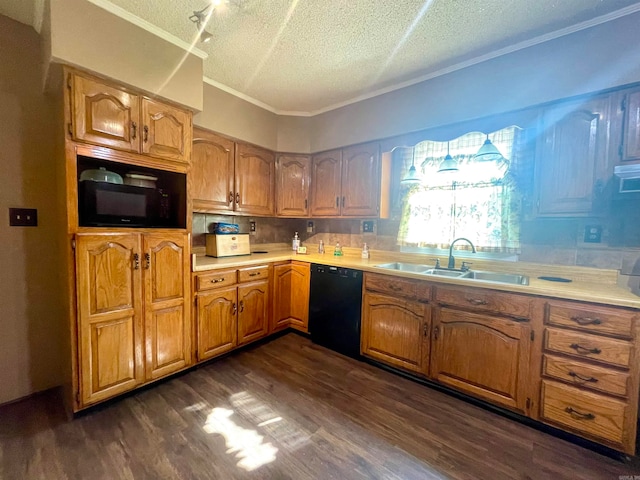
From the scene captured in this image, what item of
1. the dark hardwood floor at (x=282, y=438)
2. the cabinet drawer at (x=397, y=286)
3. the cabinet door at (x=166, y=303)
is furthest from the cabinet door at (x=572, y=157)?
the cabinet door at (x=166, y=303)

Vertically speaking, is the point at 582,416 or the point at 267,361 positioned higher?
the point at 582,416

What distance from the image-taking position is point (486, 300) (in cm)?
187

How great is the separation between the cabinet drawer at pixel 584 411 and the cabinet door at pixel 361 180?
1.86 m

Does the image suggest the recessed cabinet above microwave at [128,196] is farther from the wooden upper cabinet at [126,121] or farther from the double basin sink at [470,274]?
the double basin sink at [470,274]

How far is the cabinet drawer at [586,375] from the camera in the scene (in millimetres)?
1472

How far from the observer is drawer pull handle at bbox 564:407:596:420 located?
1.54 metres

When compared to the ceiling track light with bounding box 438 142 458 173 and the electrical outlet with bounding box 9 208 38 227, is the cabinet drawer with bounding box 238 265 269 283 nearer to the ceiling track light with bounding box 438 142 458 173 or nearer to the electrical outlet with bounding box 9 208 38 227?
the electrical outlet with bounding box 9 208 38 227

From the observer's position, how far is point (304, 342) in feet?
9.57

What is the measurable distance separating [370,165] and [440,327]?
1656 millimetres

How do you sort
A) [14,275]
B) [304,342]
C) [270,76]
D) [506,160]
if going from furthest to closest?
1. [304,342]
2. [270,76]
3. [506,160]
4. [14,275]

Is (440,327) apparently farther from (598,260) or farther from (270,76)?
(270,76)

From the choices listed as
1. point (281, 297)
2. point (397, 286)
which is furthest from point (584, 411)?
point (281, 297)

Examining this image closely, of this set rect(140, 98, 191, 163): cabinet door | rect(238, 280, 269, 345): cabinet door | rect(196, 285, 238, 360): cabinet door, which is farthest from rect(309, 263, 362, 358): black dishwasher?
rect(140, 98, 191, 163): cabinet door

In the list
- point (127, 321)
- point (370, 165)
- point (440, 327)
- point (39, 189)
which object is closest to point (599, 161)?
point (440, 327)
